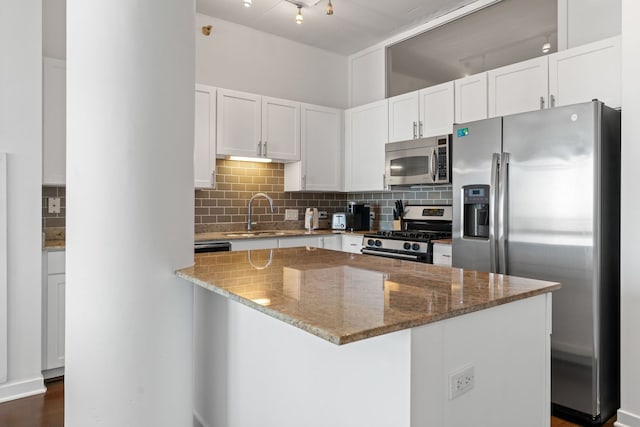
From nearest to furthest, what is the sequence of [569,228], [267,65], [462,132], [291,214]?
[569,228]
[462,132]
[267,65]
[291,214]

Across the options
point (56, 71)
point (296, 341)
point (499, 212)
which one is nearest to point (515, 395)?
point (296, 341)

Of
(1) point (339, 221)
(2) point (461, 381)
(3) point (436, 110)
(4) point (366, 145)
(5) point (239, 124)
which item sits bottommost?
(2) point (461, 381)

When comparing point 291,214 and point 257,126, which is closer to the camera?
point 257,126

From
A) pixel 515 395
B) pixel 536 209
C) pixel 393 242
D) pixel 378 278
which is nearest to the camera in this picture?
pixel 515 395

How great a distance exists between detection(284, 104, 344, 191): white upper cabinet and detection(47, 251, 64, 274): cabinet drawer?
229 centimetres

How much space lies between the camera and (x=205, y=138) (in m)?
3.78

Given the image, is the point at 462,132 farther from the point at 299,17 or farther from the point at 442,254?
the point at 299,17

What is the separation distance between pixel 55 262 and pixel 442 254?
286cm

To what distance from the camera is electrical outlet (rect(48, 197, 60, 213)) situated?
3320mm

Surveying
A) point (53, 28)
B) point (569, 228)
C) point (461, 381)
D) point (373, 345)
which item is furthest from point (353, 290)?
point (53, 28)

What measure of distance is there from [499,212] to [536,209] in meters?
0.22

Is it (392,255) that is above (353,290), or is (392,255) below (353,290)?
below

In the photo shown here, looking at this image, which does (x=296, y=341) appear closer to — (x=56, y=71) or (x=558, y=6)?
(x=56, y=71)

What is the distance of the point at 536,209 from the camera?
2533mm
